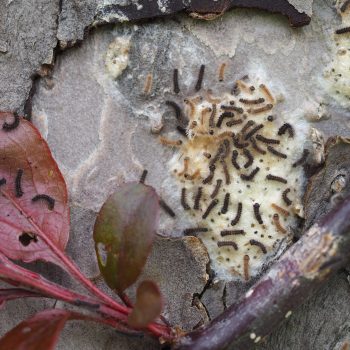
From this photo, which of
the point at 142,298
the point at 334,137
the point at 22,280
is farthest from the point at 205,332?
the point at 334,137

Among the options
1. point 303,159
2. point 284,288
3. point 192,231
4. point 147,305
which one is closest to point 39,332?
point 147,305

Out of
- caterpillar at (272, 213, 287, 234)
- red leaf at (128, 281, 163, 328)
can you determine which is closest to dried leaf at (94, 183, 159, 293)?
red leaf at (128, 281, 163, 328)

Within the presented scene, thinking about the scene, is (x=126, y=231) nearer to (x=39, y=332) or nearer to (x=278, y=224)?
(x=39, y=332)

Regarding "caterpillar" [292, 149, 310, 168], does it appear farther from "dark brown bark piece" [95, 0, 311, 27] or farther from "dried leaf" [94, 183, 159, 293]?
"dried leaf" [94, 183, 159, 293]

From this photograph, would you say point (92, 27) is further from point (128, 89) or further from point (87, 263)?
point (87, 263)

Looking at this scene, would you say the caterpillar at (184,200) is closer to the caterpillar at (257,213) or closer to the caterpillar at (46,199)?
the caterpillar at (257,213)

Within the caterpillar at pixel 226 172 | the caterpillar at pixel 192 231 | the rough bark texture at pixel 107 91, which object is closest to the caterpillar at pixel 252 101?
the rough bark texture at pixel 107 91
